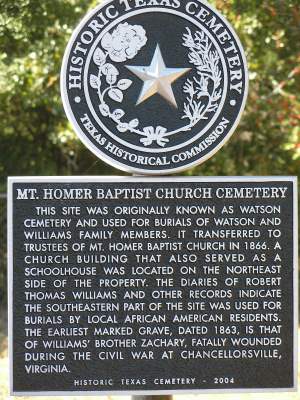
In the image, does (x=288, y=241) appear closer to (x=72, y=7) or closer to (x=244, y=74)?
(x=244, y=74)

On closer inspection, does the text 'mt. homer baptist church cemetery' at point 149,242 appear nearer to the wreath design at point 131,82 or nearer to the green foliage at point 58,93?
the wreath design at point 131,82

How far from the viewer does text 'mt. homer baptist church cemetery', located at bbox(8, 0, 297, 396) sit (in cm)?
437

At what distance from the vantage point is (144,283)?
4.38 meters

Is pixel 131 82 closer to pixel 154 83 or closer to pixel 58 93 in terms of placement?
pixel 154 83

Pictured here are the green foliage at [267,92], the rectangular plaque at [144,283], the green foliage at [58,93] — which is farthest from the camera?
the green foliage at [267,92]

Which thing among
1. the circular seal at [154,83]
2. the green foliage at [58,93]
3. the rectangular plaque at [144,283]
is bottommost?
the rectangular plaque at [144,283]

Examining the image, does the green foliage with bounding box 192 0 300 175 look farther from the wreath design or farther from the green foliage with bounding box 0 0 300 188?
the wreath design

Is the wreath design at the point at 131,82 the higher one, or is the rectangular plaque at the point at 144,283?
the wreath design at the point at 131,82

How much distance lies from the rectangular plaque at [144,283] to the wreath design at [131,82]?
13.2 inches

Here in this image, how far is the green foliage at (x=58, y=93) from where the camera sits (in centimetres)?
755

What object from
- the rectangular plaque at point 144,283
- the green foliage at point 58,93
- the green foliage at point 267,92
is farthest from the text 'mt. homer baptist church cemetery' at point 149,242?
→ the green foliage at point 267,92

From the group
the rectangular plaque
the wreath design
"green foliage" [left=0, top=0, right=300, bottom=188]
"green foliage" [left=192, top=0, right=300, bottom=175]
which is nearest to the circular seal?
the wreath design

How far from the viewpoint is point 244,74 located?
175 inches

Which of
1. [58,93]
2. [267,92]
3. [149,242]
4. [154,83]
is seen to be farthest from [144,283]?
[267,92]
